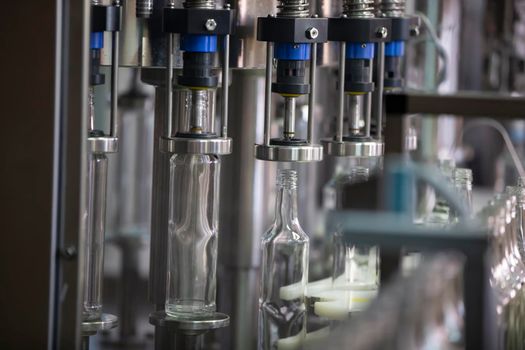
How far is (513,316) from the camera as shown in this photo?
1315 mm

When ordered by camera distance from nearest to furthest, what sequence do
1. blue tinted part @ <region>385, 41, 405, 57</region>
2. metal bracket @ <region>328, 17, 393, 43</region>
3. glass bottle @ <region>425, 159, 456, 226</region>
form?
glass bottle @ <region>425, 159, 456, 226</region> → metal bracket @ <region>328, 17, 393, 43</region> → blue tinted part @ <region>385, 41, 405, 57</region>

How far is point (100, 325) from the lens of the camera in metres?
1.52

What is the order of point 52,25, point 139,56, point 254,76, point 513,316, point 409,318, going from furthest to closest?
point 254,76 < point 139,56 < point 513,316 < point 52,25 < point 409,318

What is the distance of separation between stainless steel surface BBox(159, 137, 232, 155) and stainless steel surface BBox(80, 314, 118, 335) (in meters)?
0.27

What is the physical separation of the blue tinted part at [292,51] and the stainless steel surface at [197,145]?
0.14m

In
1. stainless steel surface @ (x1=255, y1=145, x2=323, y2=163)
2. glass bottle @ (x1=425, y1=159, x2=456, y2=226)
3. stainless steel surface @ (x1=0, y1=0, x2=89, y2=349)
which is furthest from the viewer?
stainless steel surface @ (x1=255, y1=145, x2=323, y2=163)

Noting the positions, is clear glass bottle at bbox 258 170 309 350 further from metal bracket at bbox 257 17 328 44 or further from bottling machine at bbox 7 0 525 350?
metal bracket at bbox 257 17 328 44

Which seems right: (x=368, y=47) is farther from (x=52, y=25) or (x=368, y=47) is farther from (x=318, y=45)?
(x=52, y=25)

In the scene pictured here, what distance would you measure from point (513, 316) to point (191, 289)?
0.45m

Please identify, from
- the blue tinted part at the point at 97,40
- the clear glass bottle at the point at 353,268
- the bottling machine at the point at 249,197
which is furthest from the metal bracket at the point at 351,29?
the blue tinted part at the point at 97,40

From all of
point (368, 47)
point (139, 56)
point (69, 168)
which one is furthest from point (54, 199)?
point (368, 47)

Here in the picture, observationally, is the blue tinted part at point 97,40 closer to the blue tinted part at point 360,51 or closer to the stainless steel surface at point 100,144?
the stainless steel surface at point 100,144

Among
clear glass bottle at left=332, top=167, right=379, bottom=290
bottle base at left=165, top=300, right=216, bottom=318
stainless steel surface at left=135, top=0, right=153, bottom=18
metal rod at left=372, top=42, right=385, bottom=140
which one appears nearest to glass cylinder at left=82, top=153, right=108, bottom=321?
bottle base at left=165, top=300, right=216, bottom=318

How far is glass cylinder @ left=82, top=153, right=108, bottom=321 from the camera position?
5.08ft
